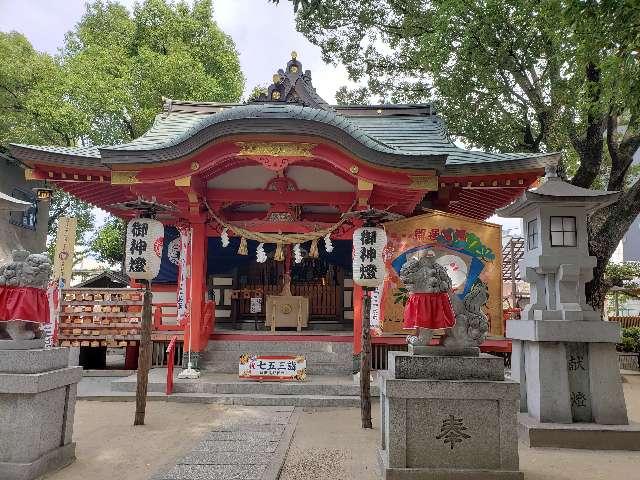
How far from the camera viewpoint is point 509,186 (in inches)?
413

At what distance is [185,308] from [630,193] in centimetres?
1094

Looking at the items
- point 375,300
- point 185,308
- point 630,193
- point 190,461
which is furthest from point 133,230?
point 630,193

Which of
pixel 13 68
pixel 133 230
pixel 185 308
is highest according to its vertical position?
pixel 13 68

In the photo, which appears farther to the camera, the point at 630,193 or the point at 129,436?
the point at 630,193

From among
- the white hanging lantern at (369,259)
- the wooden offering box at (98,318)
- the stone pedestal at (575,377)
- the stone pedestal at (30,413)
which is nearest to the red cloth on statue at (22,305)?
the stone pedestal at (30,413)

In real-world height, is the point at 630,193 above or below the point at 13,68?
below

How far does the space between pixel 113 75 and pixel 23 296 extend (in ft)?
59.0

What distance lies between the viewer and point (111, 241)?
71.5 feet

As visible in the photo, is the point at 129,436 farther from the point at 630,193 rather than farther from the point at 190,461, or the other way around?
the point at 630,193

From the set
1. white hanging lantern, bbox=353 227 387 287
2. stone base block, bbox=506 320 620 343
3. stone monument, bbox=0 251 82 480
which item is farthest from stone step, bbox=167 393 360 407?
stone base block, bbox=506 320 620 343

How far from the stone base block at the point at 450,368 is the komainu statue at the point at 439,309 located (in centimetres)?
21

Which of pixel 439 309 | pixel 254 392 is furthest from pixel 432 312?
pixel 254 392

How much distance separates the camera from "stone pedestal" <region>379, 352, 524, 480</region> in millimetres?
4793

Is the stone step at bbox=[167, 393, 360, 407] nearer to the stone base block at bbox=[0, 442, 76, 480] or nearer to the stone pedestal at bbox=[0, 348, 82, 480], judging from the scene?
the stone base block at bbox=[0, 442, 76, 480]
